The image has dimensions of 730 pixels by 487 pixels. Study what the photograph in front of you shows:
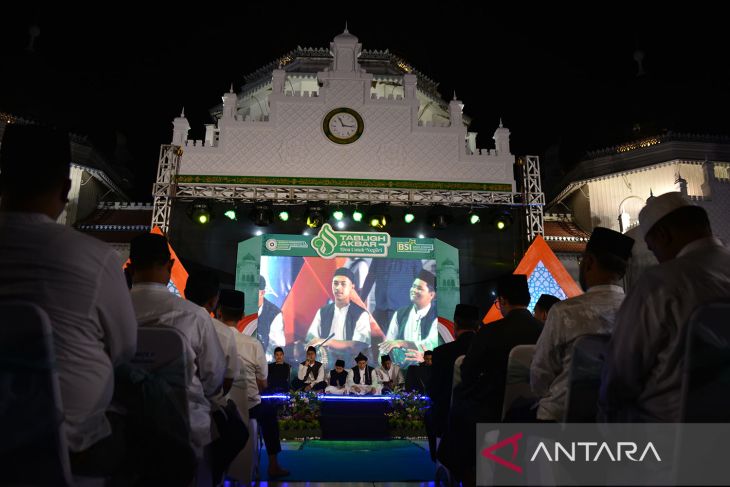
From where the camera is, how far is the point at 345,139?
1019 cm

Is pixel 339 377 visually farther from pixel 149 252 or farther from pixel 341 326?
pixel 149 252

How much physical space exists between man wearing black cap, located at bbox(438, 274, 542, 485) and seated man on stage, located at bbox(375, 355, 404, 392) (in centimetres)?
537

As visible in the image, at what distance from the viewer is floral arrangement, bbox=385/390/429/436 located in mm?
6504

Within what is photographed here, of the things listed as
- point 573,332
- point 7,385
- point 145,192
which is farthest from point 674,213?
point 145,192

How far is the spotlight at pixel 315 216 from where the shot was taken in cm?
955

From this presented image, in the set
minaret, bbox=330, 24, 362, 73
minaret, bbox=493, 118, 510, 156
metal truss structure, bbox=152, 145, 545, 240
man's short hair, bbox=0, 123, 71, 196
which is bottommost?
man's short hair, bbox=0, 123, 71, 196

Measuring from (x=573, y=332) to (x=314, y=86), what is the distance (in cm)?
1233

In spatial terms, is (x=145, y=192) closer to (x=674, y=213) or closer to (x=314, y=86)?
→ (x=314, y=86)

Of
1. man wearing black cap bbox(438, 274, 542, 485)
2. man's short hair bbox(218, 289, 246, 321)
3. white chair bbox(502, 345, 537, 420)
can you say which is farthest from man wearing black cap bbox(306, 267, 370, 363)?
white chair bbox(502, 345, 537, 420)

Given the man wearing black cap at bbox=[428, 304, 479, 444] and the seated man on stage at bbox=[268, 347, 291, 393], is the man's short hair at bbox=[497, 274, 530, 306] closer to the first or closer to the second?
the man wearing black cap at bbox=[428, 304, 479, 444]

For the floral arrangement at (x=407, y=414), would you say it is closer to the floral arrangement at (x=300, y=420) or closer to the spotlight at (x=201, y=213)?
the floral arrangement at (x=300, y=420)

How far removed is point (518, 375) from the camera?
Result: 245cm

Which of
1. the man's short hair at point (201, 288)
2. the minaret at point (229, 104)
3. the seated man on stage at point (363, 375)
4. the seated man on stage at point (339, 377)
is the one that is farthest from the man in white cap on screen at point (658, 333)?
the minaret at point (229, 104)

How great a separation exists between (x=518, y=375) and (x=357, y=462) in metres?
2.90
